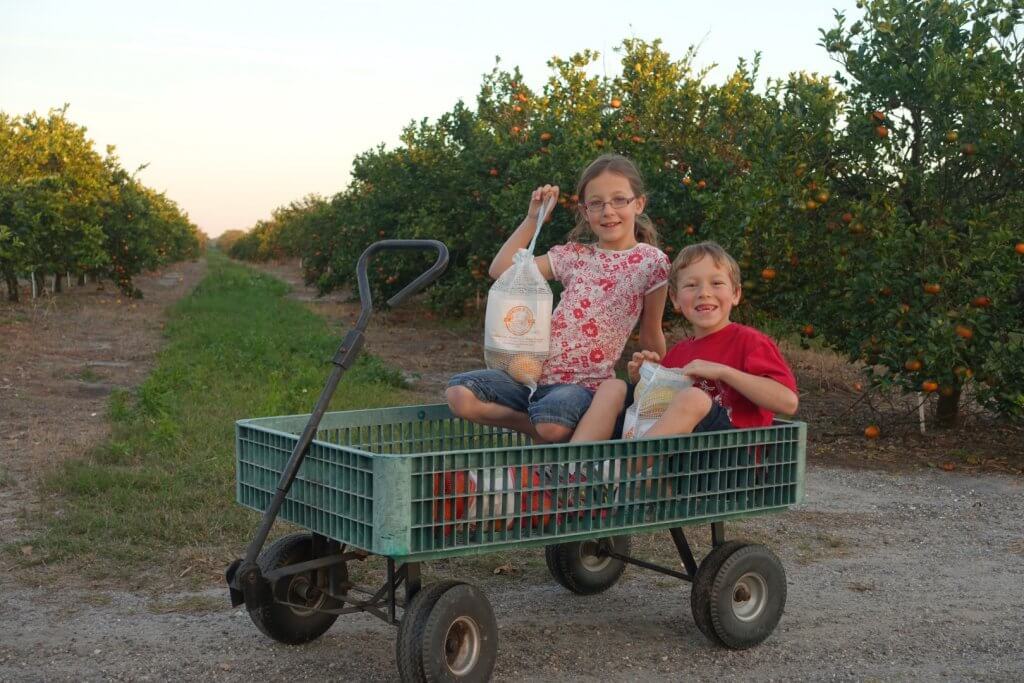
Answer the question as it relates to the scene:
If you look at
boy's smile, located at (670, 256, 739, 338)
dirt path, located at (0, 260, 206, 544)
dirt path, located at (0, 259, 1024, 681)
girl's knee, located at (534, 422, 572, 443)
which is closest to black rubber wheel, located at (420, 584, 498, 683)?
dirt path, located at (0, 259, 1024, 681)

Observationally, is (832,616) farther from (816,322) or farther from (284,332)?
(284,332)

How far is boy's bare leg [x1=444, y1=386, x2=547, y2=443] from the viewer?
3.97 metres

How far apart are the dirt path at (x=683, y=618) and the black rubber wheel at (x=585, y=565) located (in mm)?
66

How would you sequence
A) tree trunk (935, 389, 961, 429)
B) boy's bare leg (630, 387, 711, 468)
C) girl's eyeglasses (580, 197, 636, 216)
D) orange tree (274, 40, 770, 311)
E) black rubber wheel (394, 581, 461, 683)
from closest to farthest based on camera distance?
black rubber wheel (394, 581, 461, 683), boy's bare leg (630, 387, 711, 468), girl's eyeglasses (580, 197, 636, 216), tree trunk (935, 389, 961, 429), orange tree (274, 40, 770, 311)

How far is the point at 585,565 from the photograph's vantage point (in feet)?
15.3

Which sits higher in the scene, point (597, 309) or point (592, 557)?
point (597, 309)

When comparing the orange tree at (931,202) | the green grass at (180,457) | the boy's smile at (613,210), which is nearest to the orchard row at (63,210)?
the green grass at (180,457)

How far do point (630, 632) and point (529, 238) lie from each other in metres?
1.66

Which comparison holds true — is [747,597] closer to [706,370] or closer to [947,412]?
[706,370]

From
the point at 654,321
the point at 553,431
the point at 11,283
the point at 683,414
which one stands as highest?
the point at 654,321

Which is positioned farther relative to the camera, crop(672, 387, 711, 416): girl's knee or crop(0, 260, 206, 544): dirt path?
crop(0, 260, 206, 544): dirt path

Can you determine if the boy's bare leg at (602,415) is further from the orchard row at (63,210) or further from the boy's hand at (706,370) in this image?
the orchard row at (63,210)

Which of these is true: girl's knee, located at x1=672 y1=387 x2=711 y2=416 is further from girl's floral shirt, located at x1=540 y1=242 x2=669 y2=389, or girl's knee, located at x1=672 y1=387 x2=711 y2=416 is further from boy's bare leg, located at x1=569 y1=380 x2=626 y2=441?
girl's floral shirt, located at x1=540 y1=242 x2=669 y2=389

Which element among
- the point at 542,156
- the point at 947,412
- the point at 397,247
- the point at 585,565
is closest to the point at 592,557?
the point at 585,565
